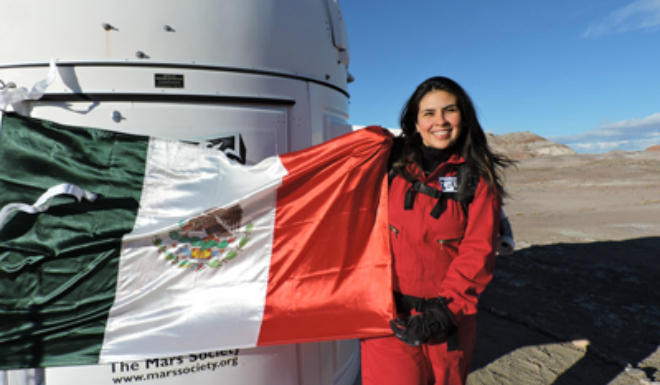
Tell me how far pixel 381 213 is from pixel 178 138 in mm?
1325

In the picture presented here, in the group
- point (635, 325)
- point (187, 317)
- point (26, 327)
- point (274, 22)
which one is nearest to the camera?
point (26, 327)

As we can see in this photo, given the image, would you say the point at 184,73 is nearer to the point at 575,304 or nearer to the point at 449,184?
the point at 449,184

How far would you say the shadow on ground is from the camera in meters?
4.02

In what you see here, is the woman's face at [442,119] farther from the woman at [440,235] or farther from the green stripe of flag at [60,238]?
the green stripe of flag at [60,238]

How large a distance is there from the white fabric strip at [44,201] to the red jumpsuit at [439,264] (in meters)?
1.73

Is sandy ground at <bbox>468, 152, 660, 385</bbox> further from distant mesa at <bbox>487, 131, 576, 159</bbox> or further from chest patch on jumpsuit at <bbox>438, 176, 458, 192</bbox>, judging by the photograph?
distant mesa at <bbox>487, 131, 576, 159</bbox>

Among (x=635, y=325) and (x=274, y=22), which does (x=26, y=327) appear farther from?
(x=635, y=325)

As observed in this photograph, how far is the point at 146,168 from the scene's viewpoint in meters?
2.29

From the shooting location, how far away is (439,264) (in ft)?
6.91

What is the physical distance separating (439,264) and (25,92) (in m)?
2.44

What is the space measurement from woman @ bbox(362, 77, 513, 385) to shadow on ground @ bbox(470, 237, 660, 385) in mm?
2079

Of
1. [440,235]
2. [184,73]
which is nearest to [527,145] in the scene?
[440,235]

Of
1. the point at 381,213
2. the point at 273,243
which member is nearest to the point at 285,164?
the point at 273,243

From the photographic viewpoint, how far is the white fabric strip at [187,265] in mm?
2271
